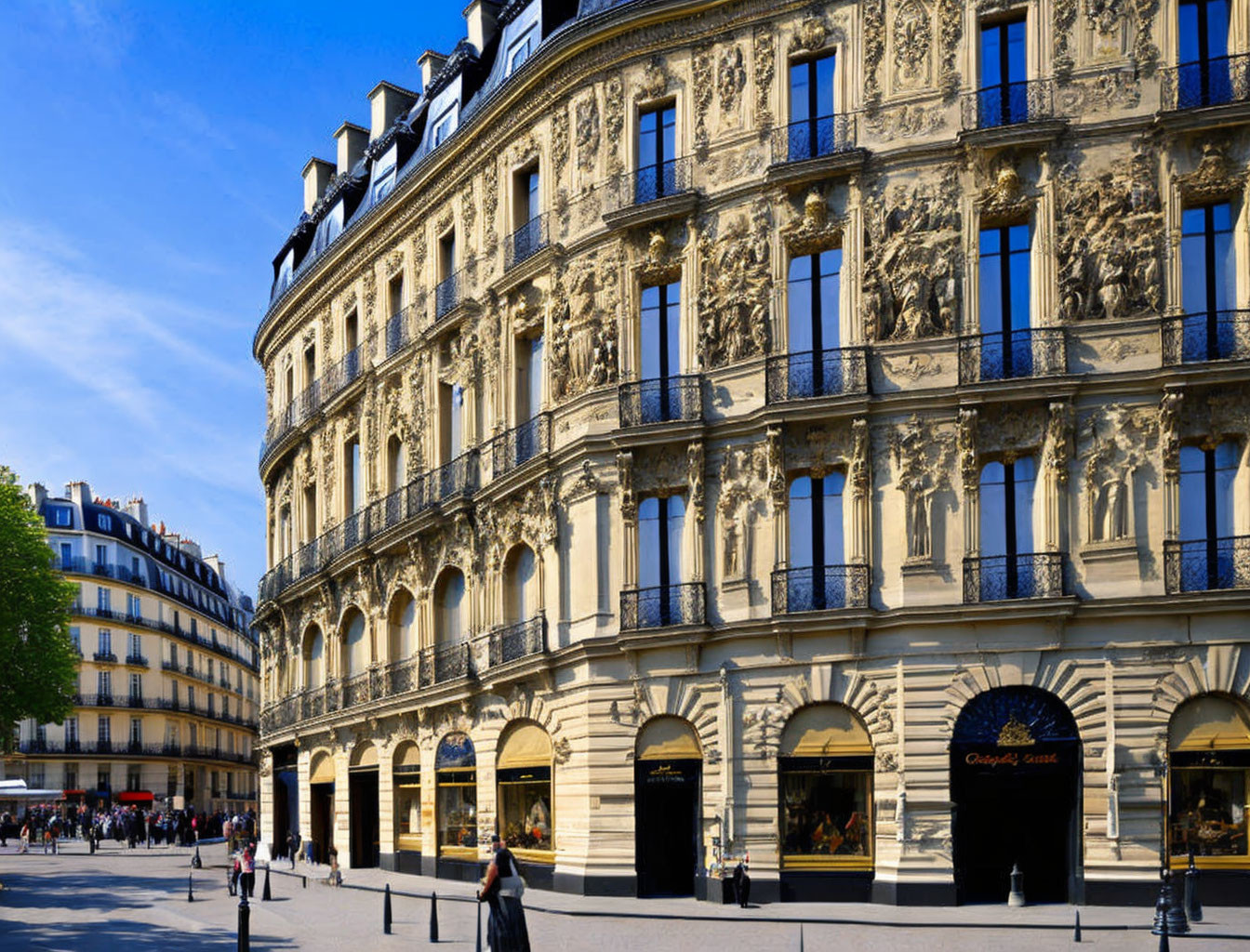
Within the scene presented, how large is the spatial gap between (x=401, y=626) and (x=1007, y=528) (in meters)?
20.3

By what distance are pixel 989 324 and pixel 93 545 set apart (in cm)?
7015

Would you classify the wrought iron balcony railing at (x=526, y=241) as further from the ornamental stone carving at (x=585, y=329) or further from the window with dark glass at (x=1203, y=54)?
the window with dark glass at (x=1203, y=54)

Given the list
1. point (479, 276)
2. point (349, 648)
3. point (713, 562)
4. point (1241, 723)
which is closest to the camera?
point (1241, 723)

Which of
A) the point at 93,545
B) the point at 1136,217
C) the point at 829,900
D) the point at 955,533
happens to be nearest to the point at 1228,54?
the point at 1136,217

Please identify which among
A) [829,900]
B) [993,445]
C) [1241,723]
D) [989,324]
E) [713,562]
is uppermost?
[989,324]

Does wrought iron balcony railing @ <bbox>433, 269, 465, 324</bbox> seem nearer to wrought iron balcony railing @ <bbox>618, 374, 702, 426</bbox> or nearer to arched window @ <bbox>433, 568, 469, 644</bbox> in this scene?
arched window @ <bbox>433, 568, 469, 644</bbox>

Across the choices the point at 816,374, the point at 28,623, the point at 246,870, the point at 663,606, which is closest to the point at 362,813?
the point at 28,623

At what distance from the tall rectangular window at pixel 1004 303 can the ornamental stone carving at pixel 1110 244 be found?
822mm

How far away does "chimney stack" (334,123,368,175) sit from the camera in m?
54.5

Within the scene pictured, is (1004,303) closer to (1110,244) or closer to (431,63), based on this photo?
(1110,244)

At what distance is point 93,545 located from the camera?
91.2 meters

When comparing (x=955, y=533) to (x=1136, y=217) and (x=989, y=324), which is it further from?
(x=1136, y=217)

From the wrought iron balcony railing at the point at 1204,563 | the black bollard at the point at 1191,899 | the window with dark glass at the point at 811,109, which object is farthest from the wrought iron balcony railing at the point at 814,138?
the black bollard at the point at 1191,899

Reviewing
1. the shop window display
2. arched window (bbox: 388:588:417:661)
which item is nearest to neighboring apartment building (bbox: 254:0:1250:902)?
the shop window display
